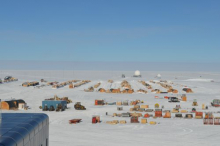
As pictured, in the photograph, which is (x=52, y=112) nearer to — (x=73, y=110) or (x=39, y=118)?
(x=73, y=110)

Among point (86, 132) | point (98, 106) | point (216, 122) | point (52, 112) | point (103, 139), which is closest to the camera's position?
point (103, 139)

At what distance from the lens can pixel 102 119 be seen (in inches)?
1738

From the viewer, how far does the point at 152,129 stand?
37.2m

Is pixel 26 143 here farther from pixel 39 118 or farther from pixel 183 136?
pixel 183 136

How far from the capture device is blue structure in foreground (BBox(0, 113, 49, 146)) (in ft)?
53.0

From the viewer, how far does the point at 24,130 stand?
721 inches

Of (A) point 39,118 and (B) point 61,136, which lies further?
(B) point 61,136

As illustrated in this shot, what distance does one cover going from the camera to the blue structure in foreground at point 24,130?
16156mm

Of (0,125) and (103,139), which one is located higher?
(0,125)

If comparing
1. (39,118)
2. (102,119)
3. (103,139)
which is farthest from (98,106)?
(39,118)

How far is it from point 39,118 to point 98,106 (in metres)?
36.9

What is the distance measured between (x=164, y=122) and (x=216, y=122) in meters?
6.77

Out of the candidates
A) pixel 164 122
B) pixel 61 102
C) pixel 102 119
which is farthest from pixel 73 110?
pixel 164 122

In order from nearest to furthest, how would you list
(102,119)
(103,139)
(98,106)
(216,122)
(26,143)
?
(26,143)
(103,139)
(216,122)
(102,119)
(98,106)
